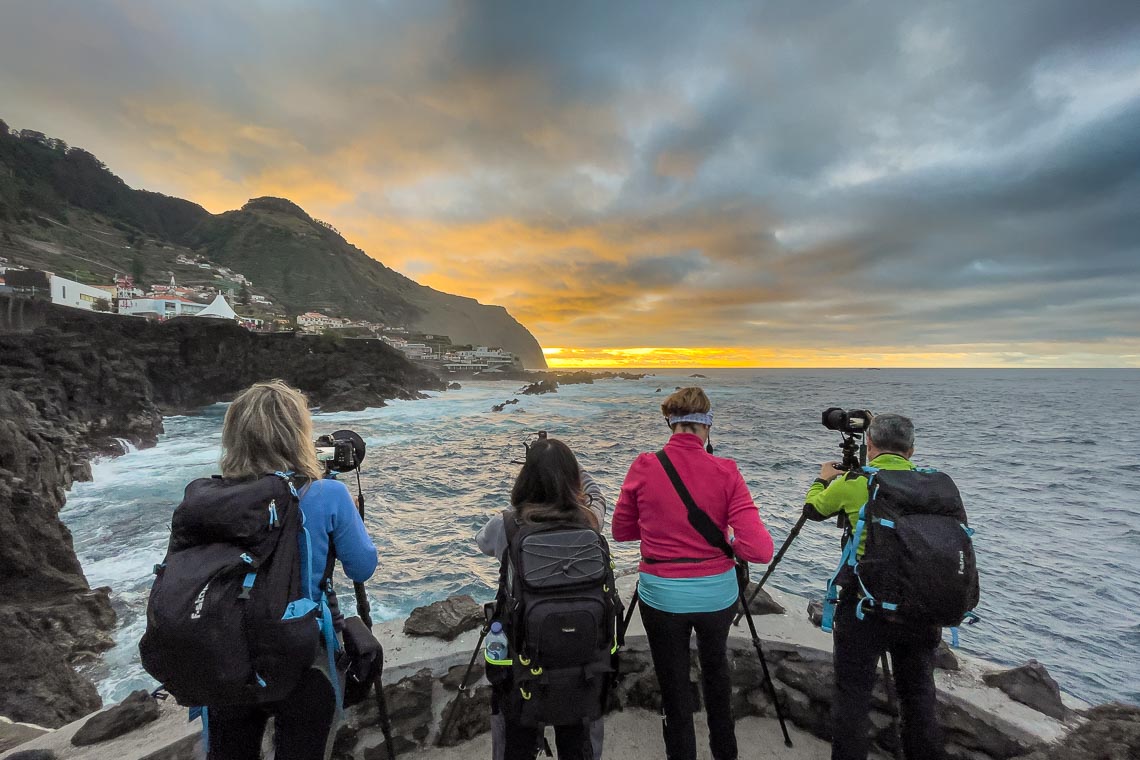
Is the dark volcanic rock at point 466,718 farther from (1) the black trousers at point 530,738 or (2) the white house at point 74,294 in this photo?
(2) the white house at point 74,294

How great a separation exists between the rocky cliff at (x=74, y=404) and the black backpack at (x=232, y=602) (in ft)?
20.4

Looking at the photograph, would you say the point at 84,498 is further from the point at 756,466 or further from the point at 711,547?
the point at 756,466

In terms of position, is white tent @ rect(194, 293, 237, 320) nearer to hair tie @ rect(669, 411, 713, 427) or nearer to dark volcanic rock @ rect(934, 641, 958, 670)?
hair tie @ rect(669, 411, 713, 427)

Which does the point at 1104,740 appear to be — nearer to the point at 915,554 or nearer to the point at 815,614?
the point at 915,554

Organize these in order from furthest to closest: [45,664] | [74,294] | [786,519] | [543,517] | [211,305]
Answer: [211,305]
[74,294]
[786,519]
[45,664]
[543,517]

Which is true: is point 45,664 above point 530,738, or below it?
below

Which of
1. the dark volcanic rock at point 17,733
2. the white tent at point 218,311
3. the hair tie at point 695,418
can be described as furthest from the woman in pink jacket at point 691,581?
the white tent at point 218,311

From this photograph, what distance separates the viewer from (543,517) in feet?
6.02

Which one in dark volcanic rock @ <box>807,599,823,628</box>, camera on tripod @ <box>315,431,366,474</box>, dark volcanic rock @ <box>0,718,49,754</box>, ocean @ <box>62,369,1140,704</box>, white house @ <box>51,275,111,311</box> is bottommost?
ocean @ <box>62,369,1140,704</box>

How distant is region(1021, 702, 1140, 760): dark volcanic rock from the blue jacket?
2936 millimetres

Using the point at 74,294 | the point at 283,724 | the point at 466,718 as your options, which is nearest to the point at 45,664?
the point at 466,718

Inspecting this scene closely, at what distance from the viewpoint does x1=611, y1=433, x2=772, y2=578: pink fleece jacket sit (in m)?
2.21

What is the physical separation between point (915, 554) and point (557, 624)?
1682 millimetres

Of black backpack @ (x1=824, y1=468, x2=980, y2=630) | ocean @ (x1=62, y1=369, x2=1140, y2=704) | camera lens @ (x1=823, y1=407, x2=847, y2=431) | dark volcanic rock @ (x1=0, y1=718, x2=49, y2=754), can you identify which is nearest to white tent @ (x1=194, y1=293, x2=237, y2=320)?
ocean @ (x1=62, y1=369, x2=1140, y2=704)
